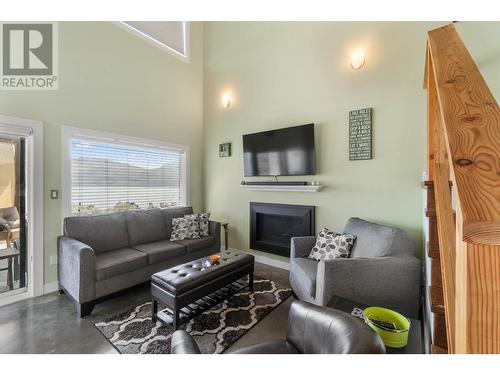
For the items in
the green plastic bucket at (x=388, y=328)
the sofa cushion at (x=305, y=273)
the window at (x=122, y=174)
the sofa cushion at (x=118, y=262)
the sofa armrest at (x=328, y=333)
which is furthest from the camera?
the window at (x=122, y=174)

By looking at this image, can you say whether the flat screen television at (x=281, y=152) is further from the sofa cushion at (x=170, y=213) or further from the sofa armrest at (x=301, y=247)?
the sofa cushion at (x=170, y=213)

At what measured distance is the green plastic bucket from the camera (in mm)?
1233

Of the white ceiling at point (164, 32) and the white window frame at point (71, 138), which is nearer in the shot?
the white window frame at point (71, 138)

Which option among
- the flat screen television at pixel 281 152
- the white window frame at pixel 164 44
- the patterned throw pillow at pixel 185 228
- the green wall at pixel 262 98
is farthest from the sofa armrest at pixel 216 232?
the white window frame at pixel 164 44

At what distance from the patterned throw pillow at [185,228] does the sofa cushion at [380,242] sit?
2191 mm

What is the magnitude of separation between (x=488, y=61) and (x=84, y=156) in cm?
454

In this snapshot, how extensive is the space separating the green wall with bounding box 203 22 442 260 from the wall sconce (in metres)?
0.08

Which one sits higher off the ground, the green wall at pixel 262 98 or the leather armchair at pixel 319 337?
the green wall at pixel 262 98

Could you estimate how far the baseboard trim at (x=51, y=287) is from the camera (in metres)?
2.67

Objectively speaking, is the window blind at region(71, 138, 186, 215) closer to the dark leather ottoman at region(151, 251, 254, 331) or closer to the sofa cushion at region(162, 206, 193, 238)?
the sofa cushion at region(162, 206, 193, 238)

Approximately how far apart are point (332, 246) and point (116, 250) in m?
2.58

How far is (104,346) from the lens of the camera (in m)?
1.81

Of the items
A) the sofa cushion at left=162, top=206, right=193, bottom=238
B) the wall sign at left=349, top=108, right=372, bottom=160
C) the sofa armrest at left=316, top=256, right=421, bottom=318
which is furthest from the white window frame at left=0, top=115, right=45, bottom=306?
the wall sign at left=349, top=108, right=372, bottom=160
